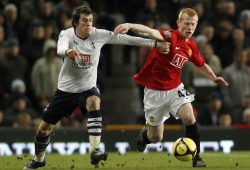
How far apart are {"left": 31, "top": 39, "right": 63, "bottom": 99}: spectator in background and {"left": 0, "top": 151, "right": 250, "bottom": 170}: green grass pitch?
2740mm

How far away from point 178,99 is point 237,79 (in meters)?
7.02

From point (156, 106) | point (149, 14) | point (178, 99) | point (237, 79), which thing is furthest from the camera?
point (149, 14)

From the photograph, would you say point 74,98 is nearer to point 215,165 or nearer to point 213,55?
point 215,165

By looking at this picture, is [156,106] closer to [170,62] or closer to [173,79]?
[173,79]

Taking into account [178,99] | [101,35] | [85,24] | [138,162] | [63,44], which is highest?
[85,24]

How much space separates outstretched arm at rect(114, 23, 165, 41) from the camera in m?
12.8

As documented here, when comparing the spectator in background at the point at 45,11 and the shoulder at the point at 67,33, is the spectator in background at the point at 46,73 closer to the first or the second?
the spectator in background at the point at 45,11

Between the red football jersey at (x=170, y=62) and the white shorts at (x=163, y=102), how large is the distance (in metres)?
0.10

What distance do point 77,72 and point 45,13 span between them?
7.85m

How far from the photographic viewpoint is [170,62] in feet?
46.5

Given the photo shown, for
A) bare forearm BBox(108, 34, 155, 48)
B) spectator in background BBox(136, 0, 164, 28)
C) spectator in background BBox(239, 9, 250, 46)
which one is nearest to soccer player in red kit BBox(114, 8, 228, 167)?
bare forearm BBox(108, 34, 155, 48)

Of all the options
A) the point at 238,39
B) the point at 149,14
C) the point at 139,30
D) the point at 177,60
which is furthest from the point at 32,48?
the point at 139,30

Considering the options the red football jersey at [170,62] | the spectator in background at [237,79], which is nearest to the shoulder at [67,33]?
the red football jersey at [170,62]

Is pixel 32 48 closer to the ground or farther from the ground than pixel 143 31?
closer to the ground
